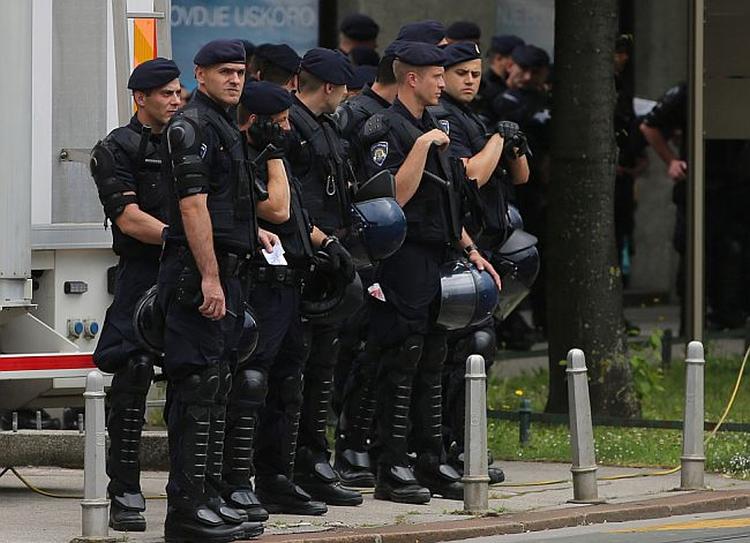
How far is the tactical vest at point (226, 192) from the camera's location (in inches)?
368

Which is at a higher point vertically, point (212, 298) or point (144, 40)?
point (144, 40)

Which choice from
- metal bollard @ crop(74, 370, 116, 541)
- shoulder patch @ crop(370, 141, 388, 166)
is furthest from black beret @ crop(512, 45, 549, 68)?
metal bollard @ crop(74, 370, 116, 541)

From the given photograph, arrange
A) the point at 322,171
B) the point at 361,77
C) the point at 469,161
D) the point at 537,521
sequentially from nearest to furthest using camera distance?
the point at 537,521 → the point at 322,171 → the point at 469,161 → the point at 361,77

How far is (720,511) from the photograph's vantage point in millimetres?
11055

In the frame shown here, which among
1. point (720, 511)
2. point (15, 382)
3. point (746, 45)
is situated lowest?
point (720, 511)

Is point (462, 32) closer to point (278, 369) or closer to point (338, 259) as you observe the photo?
point (338, 259)

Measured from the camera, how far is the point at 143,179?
10.2 meters

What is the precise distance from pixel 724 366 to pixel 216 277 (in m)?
8.65

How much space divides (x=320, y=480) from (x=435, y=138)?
1.74m

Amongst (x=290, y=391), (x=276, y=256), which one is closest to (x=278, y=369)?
(x=290, y=391)

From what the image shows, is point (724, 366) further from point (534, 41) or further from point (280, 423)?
point (280, 423)

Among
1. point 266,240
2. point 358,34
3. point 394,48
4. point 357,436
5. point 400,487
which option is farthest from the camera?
point 358,34

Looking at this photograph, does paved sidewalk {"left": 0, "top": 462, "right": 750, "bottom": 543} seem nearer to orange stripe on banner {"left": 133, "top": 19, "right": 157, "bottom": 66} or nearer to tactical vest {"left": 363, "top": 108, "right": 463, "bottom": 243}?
tactical vest {"left": 363, "top": 108, "right": 463, "bottom": 243}

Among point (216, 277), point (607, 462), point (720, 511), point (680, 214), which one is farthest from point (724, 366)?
point (216, 277)
